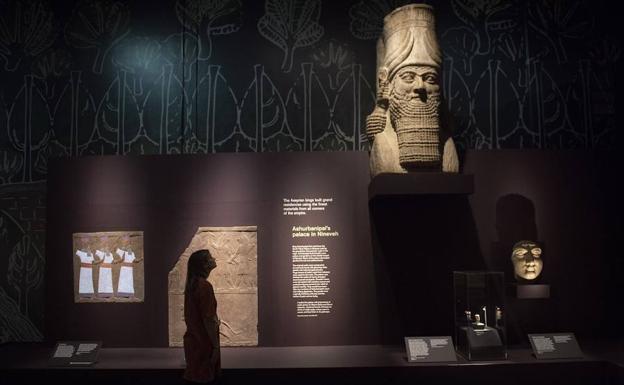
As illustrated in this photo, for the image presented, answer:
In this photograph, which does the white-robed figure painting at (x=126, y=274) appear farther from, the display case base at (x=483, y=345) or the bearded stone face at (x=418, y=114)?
the display case base at (x=483, y=345)

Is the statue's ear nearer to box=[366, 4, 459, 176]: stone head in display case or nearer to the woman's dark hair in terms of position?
box=[366, 4, 459, 176]: stone head in display case

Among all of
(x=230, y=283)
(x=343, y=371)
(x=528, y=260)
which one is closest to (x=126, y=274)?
(x=230, y=283)

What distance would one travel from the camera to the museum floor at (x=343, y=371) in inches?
128

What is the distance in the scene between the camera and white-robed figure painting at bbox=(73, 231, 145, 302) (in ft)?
13.1

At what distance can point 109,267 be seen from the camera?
4031 millimetres

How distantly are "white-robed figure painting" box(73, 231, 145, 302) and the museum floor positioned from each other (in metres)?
0.61

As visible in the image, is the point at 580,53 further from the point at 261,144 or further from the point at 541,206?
the point at 261,144

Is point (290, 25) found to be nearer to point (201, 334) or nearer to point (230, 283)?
point (230, 283)

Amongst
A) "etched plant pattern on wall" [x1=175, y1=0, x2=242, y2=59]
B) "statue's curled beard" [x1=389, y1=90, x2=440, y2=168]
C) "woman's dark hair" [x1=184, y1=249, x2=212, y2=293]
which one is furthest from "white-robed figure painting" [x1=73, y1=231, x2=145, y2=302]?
"statue's curled beard" [x1=389, y1=90, x2=440, y2=168]

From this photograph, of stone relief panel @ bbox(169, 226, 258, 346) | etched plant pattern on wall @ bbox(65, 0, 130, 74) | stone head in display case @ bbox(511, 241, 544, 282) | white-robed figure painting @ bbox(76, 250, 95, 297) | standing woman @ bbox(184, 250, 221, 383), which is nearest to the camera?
standing woman @ bbox(184, 250, 221, 383)

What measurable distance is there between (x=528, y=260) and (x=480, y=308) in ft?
1.84

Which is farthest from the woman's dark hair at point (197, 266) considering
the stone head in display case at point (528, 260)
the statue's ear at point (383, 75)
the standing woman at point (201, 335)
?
the stone head in display case at point (528, 260)

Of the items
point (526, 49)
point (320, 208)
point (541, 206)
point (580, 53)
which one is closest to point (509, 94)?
point (526, 49)

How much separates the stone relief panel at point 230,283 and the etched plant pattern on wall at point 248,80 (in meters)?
0.82
